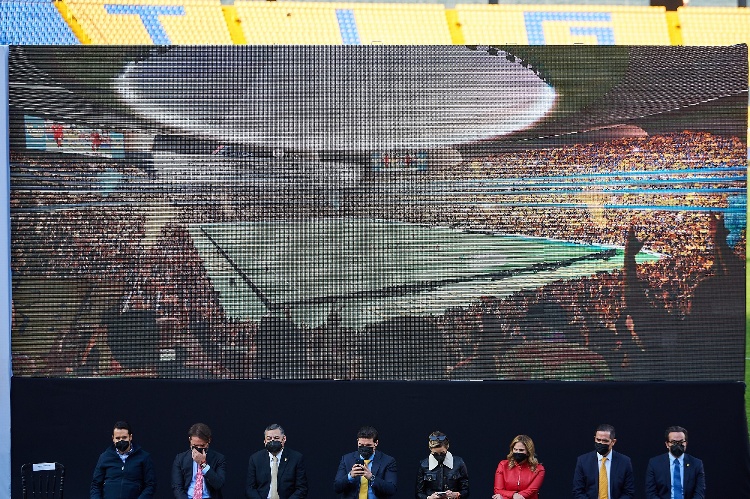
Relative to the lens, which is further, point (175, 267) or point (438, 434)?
point (175, 267)

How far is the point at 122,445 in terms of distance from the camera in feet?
25.4

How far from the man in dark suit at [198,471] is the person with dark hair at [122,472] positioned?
29cm

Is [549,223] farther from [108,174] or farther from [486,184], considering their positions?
[108,174]

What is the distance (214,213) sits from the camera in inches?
372

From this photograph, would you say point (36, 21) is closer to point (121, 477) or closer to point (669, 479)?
point (121, 477)

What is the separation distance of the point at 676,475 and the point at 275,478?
281 centimetres

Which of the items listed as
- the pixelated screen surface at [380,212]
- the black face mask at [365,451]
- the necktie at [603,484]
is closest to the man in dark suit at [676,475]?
the necktie at [603,484]

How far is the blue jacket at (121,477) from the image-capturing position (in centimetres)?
778

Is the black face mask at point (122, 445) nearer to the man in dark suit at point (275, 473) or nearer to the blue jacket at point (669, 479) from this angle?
the man in dark suit at point (275, 473)

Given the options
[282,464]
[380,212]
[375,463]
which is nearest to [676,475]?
[375,463]

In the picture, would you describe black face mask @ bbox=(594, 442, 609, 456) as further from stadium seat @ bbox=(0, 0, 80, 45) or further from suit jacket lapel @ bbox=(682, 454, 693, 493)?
stadium seat @ bbox=(0, 0, 80, 45)

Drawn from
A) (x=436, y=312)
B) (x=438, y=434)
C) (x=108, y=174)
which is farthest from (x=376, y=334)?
(x=108, y=174)

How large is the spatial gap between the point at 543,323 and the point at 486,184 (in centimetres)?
126

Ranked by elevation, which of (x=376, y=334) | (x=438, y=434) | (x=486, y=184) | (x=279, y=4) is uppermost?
(x=279, y=4)
